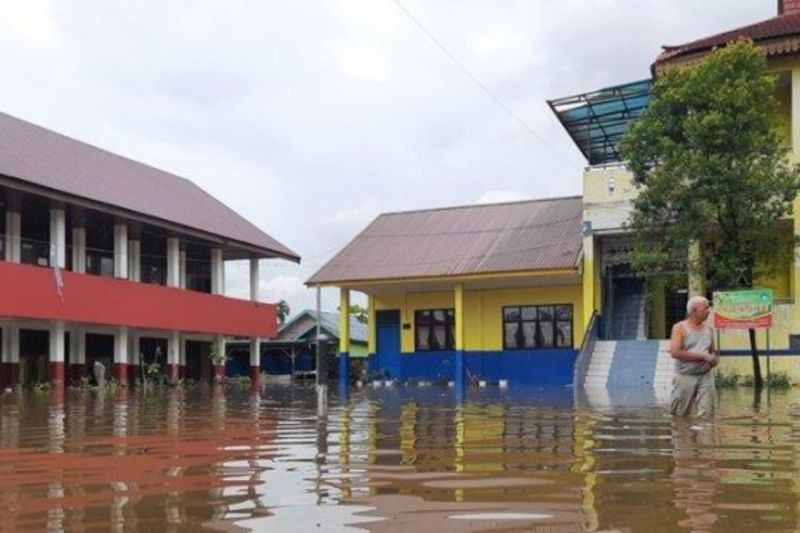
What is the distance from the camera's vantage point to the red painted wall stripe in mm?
22016

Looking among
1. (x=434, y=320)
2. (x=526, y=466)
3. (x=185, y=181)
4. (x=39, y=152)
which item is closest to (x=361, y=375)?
(x=434, y=320)

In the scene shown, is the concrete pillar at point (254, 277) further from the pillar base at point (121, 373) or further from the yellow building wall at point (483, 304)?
the pillar base at point (121, 373)

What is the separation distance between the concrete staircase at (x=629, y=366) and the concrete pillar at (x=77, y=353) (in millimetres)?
15169

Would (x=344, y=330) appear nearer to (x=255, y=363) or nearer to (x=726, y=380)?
(x=255, y=363)

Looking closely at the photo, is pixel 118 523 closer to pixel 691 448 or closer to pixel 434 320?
pixel 691 448

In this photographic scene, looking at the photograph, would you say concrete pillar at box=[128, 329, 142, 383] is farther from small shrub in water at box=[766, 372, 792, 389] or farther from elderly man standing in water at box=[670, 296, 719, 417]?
elderly man standing in water at box=[670, 296, 719, 417]

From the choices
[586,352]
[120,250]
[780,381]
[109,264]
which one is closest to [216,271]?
[109,264]

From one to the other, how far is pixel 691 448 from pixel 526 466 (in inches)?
61.5

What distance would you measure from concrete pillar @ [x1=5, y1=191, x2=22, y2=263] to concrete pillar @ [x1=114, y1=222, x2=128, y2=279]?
2.77 m

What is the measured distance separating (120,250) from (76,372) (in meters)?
4.26

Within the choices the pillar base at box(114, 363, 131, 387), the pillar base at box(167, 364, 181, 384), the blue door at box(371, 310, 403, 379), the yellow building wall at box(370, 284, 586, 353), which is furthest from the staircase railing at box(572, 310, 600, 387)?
the pillar base at box(167, 364, 181, 384)

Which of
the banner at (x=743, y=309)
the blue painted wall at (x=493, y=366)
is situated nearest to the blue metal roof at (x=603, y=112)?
the blue painted wall at (x=493, y=366)

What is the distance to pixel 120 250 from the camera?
2591 centimetres

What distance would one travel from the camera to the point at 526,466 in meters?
5.40
